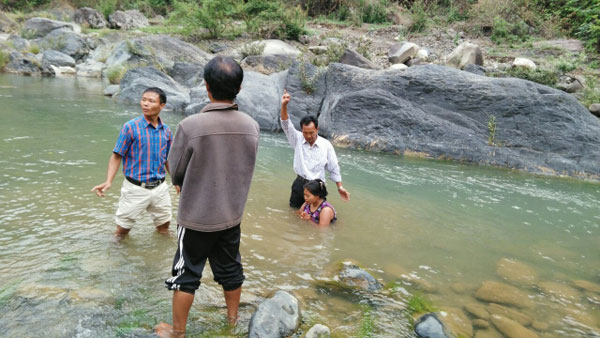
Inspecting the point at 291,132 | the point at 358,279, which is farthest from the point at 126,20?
the point at 358,279

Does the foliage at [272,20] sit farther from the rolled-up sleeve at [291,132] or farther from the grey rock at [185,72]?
the rolled-up sleeve at [291,132]

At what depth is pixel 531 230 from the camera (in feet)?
17.7

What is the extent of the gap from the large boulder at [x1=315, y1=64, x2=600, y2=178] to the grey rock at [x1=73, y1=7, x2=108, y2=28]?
24908 mm

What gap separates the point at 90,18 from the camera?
2914cm

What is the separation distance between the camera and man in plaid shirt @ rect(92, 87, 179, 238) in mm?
3434

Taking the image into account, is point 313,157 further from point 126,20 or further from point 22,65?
point 126,20

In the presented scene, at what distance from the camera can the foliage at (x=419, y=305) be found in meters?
3.21

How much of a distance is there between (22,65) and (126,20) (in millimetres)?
11660

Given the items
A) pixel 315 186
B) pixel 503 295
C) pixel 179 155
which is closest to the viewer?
pixel 179 155

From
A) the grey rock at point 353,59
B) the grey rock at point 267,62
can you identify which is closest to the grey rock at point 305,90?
the grey rock at point 353,59

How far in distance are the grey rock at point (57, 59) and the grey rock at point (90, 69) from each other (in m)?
0.46

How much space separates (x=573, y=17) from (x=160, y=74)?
16.9 m

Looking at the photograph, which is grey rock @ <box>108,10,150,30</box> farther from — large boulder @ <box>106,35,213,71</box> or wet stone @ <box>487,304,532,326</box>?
wet stone @ <box>487,304,532,326</box>

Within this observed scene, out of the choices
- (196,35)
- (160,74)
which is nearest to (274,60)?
(160,74)
